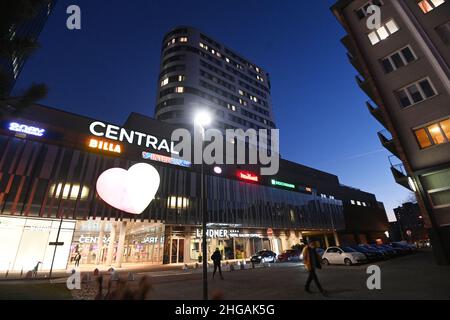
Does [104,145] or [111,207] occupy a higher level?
[104,145]

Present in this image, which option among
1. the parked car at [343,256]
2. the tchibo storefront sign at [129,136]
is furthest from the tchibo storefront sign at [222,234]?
the parked car at [343,256]

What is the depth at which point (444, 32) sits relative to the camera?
16.6 metres

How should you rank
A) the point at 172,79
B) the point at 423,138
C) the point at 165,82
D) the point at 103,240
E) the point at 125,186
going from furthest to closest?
the point at 165,82 → the point at 172,79 → the point at 103,240 → the point at 125,186 → the point at 423,138

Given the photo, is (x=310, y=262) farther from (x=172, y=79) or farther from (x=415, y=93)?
(x=172, y=79)

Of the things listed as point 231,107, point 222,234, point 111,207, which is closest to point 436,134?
point 222,234

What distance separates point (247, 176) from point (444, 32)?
29.1 metres

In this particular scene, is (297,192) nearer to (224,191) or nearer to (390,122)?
(224,191)

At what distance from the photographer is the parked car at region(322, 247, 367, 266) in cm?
1830

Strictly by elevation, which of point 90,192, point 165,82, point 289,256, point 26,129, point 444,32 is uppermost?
point 165,82

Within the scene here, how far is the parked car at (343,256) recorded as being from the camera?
60.0 feet

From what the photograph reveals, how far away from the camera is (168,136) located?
35969 mm

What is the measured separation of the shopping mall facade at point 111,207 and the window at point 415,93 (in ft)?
48.2

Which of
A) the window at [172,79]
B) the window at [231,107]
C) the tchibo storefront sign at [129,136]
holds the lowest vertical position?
the tchibo storefront sign at [129,136]

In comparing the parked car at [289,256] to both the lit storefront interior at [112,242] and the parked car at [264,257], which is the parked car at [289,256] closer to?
the parked car at [264,257]
